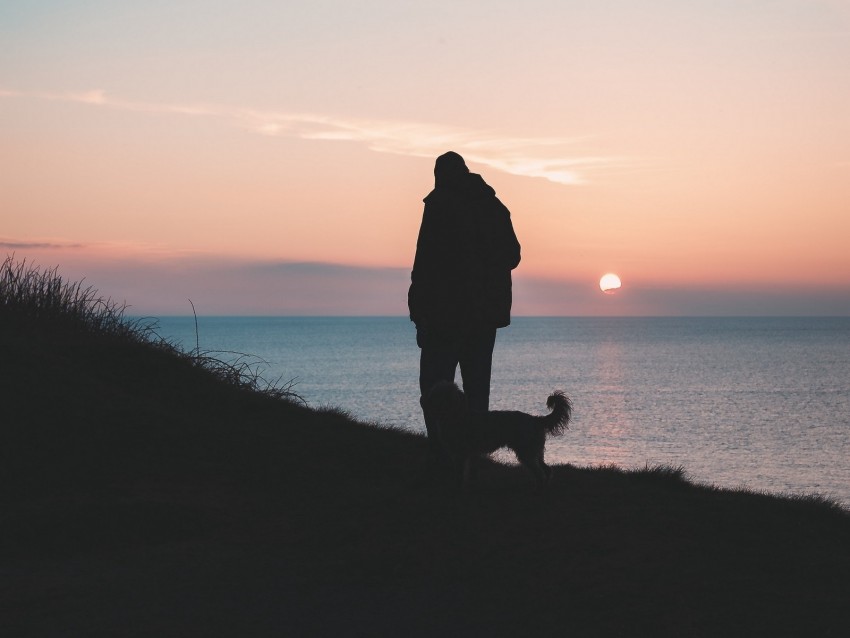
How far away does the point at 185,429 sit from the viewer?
10.1 metres

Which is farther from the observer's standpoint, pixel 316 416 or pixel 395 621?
pixel 316 416

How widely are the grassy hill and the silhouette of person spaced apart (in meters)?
1.08

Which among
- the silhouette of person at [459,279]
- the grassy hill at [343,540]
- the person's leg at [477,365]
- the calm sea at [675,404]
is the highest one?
the silhouette of person at [459,279]

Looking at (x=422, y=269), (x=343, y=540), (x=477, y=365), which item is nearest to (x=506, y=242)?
(x=422, y=269)

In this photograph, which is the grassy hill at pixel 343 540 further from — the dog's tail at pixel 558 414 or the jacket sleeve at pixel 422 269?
the jacket sleeve at pixel 422 269

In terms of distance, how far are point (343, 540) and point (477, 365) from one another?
83.9 inches

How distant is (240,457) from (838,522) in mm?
5470

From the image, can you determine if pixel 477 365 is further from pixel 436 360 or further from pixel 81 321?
pixel 81 321

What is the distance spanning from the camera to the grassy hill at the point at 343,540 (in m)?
5.20

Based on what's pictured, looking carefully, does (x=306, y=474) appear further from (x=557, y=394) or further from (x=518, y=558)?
(x=518, y=558)

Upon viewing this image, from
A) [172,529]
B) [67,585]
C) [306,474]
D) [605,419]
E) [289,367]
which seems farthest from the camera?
[289,367]

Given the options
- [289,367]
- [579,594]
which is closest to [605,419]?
[579,594]

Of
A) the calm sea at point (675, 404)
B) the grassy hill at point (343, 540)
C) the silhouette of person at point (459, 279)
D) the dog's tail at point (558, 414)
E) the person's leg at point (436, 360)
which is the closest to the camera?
the grassy hill at point (343, 540)

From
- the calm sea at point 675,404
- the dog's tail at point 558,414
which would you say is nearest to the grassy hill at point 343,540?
the dog's tail at point 558,414
